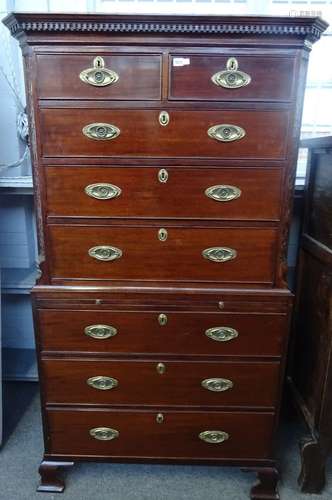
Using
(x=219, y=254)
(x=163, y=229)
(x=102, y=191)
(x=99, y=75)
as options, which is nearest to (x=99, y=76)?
(x=99, y=75)

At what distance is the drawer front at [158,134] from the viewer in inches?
48.3

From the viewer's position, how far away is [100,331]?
1.41m

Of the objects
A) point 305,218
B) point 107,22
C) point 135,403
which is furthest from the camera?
point 305,218

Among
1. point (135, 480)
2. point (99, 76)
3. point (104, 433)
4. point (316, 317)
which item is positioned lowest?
point (135, 480)

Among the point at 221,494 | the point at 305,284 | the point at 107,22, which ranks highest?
the point at 107,22

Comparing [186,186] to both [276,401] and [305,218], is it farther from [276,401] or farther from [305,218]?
[276,401]

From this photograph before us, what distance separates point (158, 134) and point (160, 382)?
0.90m

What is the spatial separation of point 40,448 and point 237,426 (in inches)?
36.8

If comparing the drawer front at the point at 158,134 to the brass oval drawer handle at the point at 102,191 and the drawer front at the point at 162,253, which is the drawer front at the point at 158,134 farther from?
the drawer front at the point at 162,253

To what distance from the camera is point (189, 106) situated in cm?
122

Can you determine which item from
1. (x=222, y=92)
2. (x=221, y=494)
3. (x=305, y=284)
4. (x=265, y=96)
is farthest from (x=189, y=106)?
(x=221, y=494)

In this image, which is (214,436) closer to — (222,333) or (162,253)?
(222,333)

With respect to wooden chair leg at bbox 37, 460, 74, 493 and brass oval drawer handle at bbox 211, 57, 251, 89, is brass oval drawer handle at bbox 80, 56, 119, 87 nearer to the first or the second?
brass oval drawer handle at bbox 211, 57, 251, 89

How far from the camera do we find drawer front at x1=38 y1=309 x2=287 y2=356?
1.39 metres
